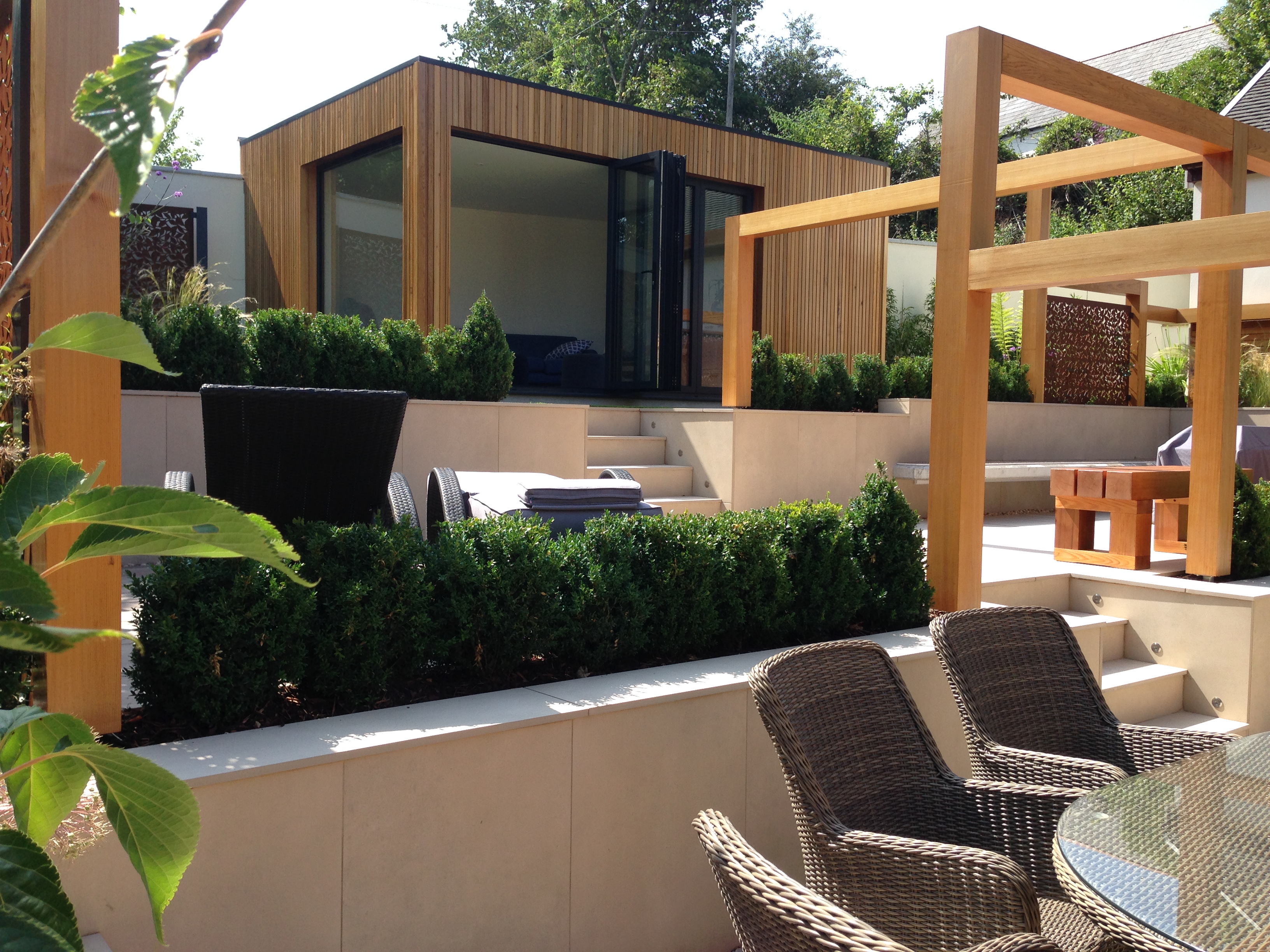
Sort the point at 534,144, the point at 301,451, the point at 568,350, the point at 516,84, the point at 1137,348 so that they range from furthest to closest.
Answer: the point at 568,350 < the point at 1137,348 < the point at 534,144 < the point at 516,84 < the point at 301,451

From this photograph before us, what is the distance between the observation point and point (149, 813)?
863 mm

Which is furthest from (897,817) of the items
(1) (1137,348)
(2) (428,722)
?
(1) (1137,348)

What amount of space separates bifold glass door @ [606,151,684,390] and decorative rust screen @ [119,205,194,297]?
5581mm

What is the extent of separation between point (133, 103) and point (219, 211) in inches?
501

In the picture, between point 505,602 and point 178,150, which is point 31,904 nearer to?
point 505,602

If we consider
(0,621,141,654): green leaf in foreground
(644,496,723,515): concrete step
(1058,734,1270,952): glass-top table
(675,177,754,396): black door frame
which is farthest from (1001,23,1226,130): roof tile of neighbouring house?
(0,621,141,654): green leaf in foreground

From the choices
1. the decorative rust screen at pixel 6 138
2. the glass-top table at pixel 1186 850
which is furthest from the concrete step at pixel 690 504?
the glass-top table at pixel 1186 850

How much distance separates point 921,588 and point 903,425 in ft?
17.1

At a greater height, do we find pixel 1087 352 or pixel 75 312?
pixel 1087 352

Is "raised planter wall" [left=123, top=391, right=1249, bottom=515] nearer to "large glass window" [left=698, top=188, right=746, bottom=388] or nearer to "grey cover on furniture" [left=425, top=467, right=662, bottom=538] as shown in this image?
"grey cover on furniture" [left=425, top=467, right=662, bottom=538]

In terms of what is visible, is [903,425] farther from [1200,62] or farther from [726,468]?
[1200,62]

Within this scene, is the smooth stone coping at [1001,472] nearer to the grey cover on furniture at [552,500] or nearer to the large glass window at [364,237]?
the grey cover on furniture at [552,500]

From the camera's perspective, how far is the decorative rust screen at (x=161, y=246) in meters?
12.1

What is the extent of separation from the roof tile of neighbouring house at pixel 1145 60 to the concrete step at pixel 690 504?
75.3ft
